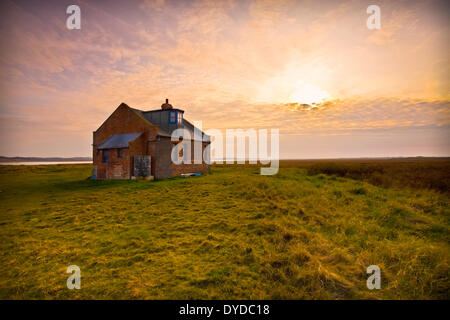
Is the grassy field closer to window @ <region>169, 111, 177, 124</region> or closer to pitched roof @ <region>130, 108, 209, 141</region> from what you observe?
pitched roof @ <region>130, 108, 209, 141</region>

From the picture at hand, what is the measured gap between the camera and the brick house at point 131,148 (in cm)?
2255

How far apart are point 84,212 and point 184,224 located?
6.11 metres

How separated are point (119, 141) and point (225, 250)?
859 inches

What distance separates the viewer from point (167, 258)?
5.60m

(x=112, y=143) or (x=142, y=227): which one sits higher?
(x=112, y=143)

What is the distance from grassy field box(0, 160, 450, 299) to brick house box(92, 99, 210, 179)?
10.8 meters

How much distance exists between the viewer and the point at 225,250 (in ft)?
20.0

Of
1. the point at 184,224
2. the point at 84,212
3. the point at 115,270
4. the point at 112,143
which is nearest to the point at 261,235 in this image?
the point at 184,224
